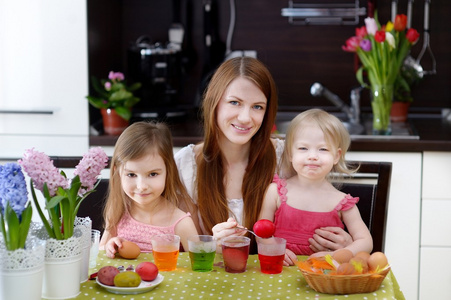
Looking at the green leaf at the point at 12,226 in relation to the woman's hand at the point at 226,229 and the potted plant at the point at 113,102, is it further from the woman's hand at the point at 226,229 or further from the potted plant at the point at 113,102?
the potted plant at the point at 113,102

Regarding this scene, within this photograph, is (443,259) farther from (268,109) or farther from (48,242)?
(48,242)

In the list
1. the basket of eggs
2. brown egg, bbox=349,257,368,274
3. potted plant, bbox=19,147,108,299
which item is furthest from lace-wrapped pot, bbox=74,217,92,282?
brown egg, bbox=349,257,368,274

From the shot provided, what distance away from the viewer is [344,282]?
59.2 inches

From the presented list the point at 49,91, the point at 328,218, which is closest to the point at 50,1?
the point at 49,91

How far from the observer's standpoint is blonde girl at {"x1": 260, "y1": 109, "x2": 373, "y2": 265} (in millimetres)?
1982

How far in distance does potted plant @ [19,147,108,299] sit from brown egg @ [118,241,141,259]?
22 cm

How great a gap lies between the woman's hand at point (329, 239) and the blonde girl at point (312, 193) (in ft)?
0.08

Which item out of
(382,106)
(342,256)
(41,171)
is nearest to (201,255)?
(342,256)

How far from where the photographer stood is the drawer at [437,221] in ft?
9.44

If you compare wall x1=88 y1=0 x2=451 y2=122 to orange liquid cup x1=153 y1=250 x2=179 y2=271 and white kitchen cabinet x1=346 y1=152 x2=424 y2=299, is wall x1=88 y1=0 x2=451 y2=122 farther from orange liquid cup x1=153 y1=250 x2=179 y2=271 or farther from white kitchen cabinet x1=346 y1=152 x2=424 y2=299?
orange liquid cup x1=153 y1=250 x2=179 y2=271

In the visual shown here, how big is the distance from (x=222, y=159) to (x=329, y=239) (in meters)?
0.41

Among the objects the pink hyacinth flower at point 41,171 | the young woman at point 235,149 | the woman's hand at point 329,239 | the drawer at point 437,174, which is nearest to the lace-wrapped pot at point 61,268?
the pink hyacinth flower at point 41,171

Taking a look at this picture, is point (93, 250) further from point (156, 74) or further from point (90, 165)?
point (156, 74)

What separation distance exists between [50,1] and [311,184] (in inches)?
56.7
